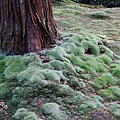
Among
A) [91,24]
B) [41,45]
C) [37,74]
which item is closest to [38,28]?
[41,45]

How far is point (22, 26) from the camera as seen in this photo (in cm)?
509

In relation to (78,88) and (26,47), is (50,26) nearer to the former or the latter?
(26,47)

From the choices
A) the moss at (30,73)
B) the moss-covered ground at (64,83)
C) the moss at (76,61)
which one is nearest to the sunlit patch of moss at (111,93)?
the moss-covered ground at (64,83)

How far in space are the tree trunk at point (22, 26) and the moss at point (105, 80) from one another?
4.90 feet

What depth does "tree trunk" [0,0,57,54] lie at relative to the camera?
5.04m

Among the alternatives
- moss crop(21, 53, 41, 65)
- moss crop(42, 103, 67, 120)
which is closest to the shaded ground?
moss crop(21, 53, 41, 65)

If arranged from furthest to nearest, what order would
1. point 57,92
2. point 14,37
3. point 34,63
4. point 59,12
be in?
point 59,12, point 14,37, point 34,63, point 57,92

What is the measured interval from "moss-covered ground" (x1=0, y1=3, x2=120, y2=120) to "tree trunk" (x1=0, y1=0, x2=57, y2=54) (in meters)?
0.24

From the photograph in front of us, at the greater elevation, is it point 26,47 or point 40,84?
point 26,47

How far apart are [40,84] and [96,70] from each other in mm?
1576

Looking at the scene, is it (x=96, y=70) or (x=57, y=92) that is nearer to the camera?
(x=57, y=92)

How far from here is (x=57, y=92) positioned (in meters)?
4.26

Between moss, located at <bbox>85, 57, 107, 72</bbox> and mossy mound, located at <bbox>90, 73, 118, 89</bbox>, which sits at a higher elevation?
moss, located at <bbox>85, 57, 107, 72</bbox>

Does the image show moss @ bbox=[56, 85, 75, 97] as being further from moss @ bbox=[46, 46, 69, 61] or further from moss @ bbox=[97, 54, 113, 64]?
moss @ bbox=[97, 54, 113, 64]
